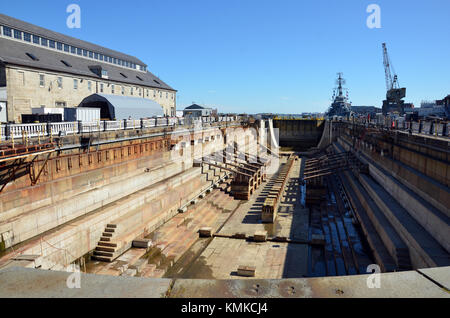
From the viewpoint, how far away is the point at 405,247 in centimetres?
1360

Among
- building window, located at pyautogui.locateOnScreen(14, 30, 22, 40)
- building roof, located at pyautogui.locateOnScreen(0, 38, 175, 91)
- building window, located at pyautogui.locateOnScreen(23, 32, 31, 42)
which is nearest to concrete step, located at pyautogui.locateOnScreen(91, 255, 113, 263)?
building roof, located at pyautogui.locateOnScreen(0, 38, 175, 91)

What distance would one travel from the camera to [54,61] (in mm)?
36188

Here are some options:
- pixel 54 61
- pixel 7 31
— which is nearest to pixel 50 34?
pixel 54 61

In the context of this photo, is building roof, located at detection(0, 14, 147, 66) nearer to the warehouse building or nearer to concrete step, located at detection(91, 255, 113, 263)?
the warehouse building

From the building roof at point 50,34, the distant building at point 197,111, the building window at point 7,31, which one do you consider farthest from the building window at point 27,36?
the distant building at point 197,111

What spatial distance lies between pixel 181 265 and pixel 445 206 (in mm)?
12873

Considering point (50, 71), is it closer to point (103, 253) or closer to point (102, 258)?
point (103, 253)

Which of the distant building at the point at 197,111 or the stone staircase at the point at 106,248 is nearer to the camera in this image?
the stone staircase at the point at 106,248

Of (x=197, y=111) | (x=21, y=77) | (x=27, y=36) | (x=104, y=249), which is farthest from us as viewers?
(x=197, y=111)

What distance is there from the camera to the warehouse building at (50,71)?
29.1 m

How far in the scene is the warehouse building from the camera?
1144 inches

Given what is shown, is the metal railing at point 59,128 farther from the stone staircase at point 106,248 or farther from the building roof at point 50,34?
the building roof at point 50,34

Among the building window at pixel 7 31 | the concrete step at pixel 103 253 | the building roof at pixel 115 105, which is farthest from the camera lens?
the building window at pixel 7 31

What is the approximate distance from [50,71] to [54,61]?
404 centimetres
